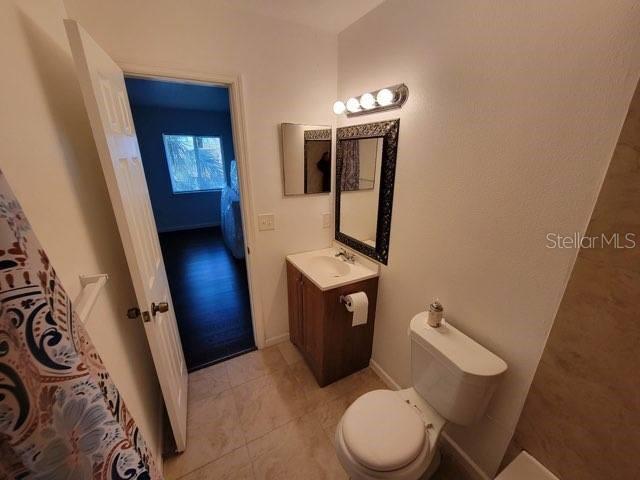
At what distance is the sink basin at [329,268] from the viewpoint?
167cm

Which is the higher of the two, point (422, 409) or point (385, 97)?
point (385, 97)

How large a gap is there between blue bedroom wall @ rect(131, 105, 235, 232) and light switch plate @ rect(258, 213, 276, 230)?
3.71 m

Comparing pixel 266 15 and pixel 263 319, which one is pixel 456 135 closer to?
pixel 266 15

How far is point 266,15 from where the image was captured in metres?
1.57

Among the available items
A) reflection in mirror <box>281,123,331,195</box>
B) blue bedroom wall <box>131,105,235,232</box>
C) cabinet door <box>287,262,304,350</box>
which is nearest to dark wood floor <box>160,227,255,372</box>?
cabinet door <box>287,262,304,350</box>

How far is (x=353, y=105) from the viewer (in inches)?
65.9

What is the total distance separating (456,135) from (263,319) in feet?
6.05

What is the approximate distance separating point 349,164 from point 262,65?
0.82 m

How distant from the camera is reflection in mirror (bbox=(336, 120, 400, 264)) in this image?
158cm

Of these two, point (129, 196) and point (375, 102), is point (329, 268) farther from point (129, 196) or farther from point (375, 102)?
point (129, 196)

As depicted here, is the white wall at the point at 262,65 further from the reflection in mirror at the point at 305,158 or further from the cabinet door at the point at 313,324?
the cabinet door at the point at 313,324

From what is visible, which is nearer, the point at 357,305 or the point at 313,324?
the point at 357,305

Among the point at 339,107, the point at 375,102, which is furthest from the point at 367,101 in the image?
the point at 339,107

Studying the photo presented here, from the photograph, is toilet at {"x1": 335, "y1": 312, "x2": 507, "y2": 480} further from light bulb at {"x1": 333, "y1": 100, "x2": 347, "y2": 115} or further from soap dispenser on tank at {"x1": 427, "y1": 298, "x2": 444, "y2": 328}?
light bulb at {"x1": 333, "y1": 100, "x2": 347, "y2": 115}
